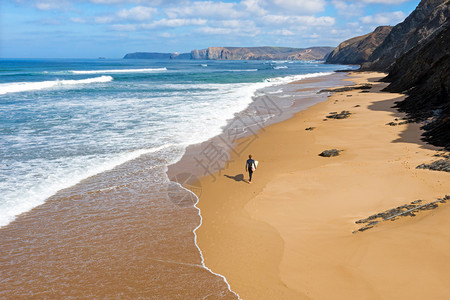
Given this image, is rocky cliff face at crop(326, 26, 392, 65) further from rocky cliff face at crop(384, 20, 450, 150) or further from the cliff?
rocky cliff face at crop(384, 20, 450, 150)

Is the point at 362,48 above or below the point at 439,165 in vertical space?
above

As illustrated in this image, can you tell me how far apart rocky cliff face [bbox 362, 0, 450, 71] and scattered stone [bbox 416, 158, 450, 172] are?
1831 inches

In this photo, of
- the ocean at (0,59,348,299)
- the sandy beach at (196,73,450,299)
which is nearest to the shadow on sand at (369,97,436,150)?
the sandy beach at (196,73,450,299)

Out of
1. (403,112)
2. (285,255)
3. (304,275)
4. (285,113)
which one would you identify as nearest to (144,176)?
(285,255)

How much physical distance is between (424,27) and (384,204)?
68496 millimetres

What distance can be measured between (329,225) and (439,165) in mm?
5043

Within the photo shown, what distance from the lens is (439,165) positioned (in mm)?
10375

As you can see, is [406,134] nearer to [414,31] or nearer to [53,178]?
[53,178]

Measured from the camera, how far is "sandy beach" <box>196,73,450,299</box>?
19.9 feet

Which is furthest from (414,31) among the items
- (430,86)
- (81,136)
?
(81,136)

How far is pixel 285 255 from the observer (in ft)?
23.6

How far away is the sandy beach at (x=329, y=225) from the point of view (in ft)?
19.9

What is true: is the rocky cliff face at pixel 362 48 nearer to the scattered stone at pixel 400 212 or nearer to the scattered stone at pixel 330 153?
the scattered stone at pixel 330 153

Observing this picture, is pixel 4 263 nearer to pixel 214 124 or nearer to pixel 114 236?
pixel 114 236
